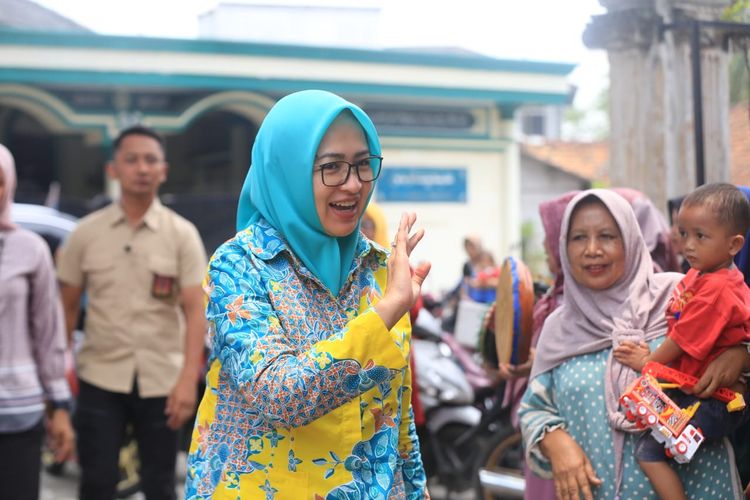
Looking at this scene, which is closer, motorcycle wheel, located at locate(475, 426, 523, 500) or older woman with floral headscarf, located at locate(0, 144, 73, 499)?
older woman with floral headscarf, located at locate(0, 144, 73, 499)

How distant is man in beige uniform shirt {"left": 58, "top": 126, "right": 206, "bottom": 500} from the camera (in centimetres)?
497

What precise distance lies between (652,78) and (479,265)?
6407 mm

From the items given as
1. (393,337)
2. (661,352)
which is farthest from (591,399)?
(393,337)

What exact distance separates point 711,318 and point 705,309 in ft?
0.10

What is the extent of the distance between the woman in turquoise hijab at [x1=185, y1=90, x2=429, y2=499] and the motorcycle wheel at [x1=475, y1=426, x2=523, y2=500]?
3820 millimetres

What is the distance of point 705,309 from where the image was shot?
298cm

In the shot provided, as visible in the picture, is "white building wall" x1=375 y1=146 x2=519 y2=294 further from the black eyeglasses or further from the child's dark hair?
the black eyeglasses

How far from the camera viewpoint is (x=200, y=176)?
21.8 m

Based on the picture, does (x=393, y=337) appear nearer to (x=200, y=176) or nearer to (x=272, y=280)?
(x=272, y=280)

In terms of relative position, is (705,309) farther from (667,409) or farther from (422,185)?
(422,185)

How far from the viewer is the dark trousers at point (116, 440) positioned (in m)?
4.89

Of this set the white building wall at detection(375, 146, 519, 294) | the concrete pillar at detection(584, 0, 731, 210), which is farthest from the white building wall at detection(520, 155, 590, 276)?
the concrete pillar at detection(584, 0, 731, 210)

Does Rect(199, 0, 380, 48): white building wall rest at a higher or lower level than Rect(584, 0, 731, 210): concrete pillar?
higher

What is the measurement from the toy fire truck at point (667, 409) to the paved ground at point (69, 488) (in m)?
4.23
